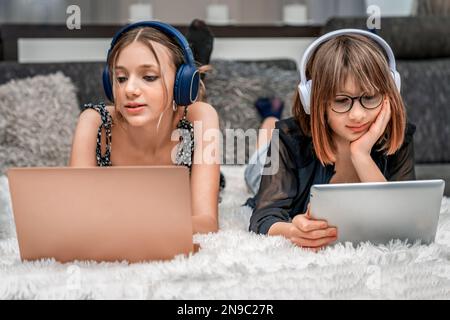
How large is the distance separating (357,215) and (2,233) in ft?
2.35

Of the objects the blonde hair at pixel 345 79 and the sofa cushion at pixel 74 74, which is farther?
the sofa cushion at pixel 74 74

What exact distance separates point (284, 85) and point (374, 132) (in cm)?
116

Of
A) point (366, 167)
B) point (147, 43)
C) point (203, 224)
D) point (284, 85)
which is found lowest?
point (203, 224)

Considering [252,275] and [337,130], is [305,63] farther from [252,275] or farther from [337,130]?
[252,275]

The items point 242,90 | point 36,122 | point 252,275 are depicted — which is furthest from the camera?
point 242,90

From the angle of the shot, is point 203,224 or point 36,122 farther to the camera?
point 36,122

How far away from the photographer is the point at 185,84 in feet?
4.35

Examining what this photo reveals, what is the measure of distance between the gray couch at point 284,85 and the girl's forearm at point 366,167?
1.06 meters

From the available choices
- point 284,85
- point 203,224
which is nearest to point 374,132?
point 203,224

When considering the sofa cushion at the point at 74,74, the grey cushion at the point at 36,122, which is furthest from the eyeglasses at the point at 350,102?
the sofa cushion at the point at 74,74

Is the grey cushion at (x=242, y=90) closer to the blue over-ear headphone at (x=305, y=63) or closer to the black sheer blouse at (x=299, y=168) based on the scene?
the black sheer blouse at (x=299, y=168)

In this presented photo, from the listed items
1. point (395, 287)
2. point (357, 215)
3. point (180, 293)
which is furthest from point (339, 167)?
point (180, 293)

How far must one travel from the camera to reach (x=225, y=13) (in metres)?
3.26

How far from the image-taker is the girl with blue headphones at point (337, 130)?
1221 millimetres
